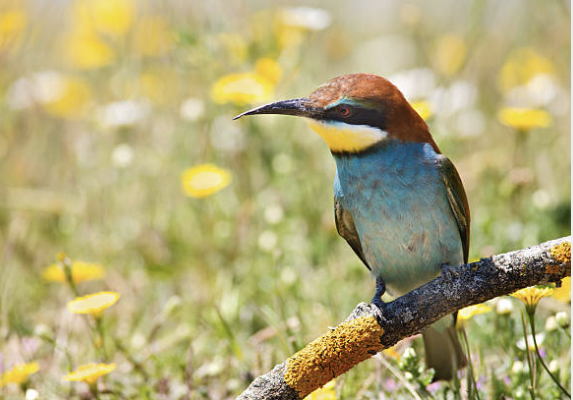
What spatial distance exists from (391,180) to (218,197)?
1.69 metres

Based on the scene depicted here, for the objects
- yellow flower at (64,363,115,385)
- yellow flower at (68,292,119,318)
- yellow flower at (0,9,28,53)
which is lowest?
yellow flower at (0,9,28,53)

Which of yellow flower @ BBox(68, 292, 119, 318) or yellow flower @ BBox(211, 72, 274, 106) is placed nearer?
yellow flower @ BBox(68, 292, 119, 318)

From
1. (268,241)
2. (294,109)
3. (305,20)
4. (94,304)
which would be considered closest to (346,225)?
(294,109)

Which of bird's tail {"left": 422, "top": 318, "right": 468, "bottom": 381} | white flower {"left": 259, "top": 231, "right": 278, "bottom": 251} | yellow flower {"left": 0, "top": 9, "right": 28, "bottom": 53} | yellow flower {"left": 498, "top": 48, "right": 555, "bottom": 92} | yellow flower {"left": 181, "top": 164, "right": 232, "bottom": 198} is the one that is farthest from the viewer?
yellow flower {"left": 498, "top": 48, "right": 555, "bottom": 92}

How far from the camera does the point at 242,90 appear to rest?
326 centimetres

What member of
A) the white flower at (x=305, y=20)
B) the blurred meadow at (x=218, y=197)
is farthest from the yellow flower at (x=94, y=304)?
the white flower at (x=305, y=20)

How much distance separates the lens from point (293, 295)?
283 cm

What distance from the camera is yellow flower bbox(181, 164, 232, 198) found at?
120 inches

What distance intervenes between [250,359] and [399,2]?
449 centimetres

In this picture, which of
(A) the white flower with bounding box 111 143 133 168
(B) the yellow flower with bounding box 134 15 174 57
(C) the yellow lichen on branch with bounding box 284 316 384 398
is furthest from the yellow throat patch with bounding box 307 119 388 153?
(B) the yellow flower with bounding box 134 15 174 57

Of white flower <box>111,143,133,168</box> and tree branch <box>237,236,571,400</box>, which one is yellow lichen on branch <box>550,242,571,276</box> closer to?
tree branch <box>237,236,571,400</box>

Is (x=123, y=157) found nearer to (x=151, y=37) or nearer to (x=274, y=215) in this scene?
(x=274, y=215)

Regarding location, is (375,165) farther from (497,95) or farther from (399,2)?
(399,2)

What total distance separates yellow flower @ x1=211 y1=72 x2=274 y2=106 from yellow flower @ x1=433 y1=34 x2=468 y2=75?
1297mm
